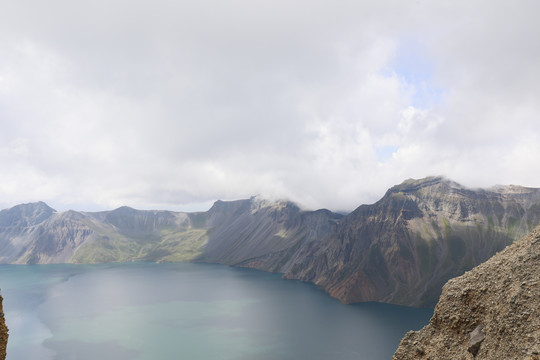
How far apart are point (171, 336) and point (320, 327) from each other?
231 feet

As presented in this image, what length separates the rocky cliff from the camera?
19.7 metres

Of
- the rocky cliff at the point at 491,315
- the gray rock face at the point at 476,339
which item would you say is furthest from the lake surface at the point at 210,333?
the gray rock face at the point at 476,339

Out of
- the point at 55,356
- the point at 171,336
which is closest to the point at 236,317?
the point at 171,336

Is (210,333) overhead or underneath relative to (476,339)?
underneath

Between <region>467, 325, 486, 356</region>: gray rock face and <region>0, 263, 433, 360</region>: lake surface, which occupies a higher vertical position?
<region>467, 325, 486, 356</region>: gray rock face

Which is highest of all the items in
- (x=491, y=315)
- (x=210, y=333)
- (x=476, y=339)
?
(x=491, y=315)

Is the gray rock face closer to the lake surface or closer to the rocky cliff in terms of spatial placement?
the rocky cliff

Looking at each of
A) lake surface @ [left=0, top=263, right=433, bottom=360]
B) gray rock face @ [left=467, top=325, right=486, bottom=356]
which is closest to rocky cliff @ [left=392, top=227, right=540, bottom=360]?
gray rock face @ [left=467, top=325, right=486, bottom=356]

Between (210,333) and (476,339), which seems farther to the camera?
(210,333)

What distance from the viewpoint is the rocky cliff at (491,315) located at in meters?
19.7

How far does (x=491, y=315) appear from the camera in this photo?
22.1m

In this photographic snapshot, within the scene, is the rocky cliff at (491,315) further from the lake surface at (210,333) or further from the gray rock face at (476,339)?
the lake surface at (210,333)

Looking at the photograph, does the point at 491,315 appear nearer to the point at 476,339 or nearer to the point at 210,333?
the point at 476,339

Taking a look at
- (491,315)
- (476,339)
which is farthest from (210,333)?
(491,315)
